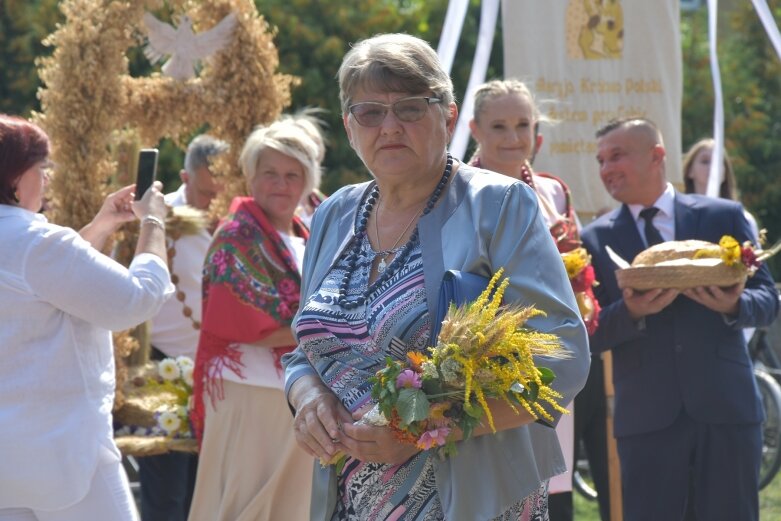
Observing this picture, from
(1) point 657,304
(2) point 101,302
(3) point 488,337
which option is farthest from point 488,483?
(1) point 657,304

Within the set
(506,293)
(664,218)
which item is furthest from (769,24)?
(506,293)

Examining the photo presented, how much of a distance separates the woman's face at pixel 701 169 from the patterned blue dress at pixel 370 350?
5158 mm

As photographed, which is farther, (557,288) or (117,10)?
(117,10)

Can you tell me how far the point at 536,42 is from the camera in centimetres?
678

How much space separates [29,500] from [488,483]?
1.78m

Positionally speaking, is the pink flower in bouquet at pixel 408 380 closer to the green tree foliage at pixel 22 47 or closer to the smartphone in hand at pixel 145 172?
the smartphone in hand at pixel 145 172

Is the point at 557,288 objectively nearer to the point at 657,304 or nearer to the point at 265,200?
the point at 657,304

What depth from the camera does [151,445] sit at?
5.52m

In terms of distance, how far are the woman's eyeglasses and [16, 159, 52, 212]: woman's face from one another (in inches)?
59.5

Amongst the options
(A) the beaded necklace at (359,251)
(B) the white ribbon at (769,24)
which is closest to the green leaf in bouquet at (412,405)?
(A) the beaded necklace at (359,251)

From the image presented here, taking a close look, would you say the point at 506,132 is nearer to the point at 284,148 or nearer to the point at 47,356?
the point at 284,148

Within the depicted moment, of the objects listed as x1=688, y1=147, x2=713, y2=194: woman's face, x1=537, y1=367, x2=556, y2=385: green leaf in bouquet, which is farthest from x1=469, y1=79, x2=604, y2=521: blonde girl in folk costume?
x1=688, y1=147, x2=713, y2=194: woman's face

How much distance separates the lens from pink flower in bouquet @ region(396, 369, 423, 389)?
8.43 ft

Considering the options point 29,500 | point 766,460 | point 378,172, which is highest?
point 378,172
